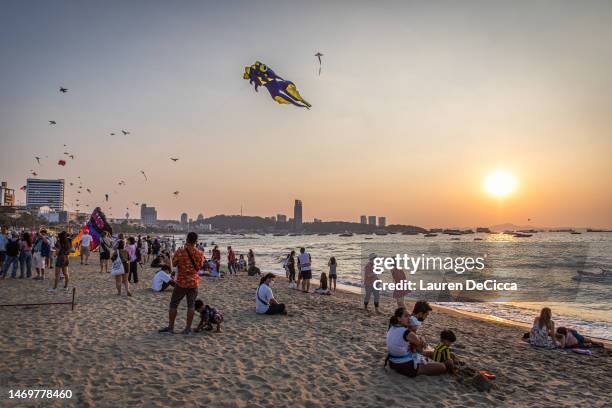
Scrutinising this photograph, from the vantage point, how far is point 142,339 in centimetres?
680

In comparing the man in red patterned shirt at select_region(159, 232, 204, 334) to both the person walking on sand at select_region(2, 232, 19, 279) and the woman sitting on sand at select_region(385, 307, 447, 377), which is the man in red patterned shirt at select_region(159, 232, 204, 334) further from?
the person walking on sand at select_region(2, 232, 19, 279)

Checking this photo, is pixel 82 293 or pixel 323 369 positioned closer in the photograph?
pixel 323 369

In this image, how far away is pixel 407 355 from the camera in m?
5.56

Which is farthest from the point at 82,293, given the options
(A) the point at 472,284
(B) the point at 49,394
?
(A) the point at 472,284

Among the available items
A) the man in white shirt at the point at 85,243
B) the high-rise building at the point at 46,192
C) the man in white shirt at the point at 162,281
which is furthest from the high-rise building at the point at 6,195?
the man in white shirt at the point at 162,281

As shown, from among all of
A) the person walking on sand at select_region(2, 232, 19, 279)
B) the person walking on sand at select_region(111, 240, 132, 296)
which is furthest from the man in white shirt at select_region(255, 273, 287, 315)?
the person walking on sand at select_region(2, 232, 19, 279)

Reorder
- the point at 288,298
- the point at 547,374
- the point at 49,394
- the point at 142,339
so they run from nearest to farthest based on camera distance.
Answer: the point at 49,394, the point at 547,374, the point at 142,339, the point at 288,298

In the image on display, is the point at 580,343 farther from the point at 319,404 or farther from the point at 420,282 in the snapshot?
the point at 420,282

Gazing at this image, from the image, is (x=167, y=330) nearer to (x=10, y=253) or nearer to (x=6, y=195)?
(x=10, y=253)

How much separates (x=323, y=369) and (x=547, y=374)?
4000 millimetres

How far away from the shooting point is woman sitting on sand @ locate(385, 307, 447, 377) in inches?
216

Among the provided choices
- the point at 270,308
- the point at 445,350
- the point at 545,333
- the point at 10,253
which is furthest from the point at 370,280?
the point at 10,253

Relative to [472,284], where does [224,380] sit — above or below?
above

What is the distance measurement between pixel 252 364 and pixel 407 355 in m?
2.48
